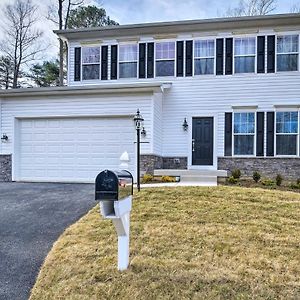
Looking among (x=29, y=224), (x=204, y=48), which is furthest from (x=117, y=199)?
(x=204, y=48)

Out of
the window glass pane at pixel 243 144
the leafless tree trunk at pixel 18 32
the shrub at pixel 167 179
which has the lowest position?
the shrub at pixel 167 179

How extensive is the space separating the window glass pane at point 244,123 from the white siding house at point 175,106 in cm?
3

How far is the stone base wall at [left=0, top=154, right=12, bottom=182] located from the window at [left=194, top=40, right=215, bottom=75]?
7418mm

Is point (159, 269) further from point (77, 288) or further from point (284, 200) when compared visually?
point (284, 200)

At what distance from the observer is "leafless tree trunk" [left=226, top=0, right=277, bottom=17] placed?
23.0 m

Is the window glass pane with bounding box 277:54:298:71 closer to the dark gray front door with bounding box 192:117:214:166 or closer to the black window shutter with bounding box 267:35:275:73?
the black window shutter with bounding box 267:35:275:73

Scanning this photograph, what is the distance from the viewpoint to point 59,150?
12203 mm

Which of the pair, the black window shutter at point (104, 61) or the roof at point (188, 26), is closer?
the roof at point (188, 26)

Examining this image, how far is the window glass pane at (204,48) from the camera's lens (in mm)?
13305

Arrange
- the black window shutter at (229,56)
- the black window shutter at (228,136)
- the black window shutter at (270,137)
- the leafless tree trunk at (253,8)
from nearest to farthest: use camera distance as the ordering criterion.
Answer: the black window shutter at (270,137) < the black window shutter at (228,136) < the black window shutter at (229,56) < the leafless tree trunk at (253,8)

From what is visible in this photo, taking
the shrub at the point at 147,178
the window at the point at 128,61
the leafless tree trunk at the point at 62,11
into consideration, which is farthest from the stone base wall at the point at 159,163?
the leafless tree trunk at the point at 62,11

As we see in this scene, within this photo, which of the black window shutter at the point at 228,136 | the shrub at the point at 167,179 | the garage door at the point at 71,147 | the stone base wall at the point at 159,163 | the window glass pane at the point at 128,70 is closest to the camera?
the shrub at the point at 167,179

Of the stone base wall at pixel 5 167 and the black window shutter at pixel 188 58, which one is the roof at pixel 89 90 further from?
the stone base wall at pixel 5 167

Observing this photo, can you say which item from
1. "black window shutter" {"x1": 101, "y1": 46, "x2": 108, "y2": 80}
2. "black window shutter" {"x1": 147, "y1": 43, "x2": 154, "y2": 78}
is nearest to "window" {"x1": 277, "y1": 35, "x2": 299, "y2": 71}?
"black window shutter" {"x1": 147, "y1": 43, "x2": 154, "y2": 78}
